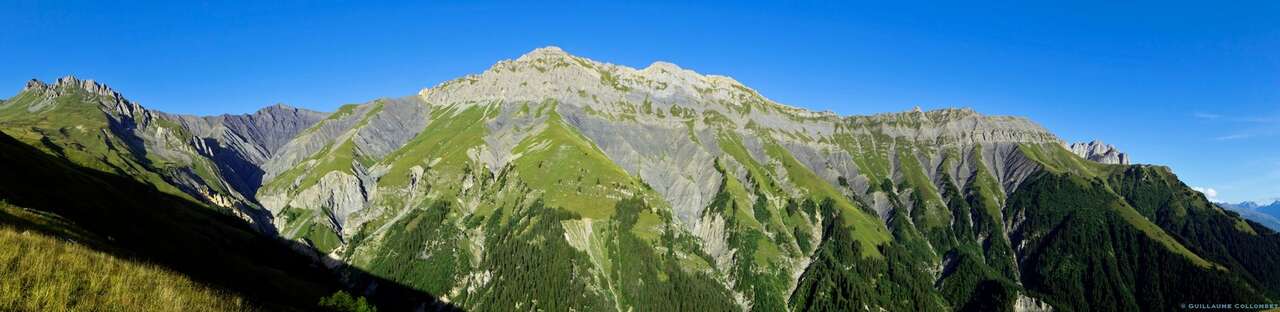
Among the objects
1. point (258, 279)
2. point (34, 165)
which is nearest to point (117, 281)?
point (258, 279)

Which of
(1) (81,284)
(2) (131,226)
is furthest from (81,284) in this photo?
(2) (131,226)

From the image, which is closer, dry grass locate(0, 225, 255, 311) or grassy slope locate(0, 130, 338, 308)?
dry grass locate(0, 225, 255, 311)

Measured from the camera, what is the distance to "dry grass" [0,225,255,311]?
34.3 ft

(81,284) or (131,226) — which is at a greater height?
(81,284)

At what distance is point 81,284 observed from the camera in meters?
11.3

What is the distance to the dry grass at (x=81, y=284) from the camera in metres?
10.5

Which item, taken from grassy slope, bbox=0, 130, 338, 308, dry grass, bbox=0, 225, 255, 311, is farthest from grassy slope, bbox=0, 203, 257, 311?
grassy slope, bbox=0, 130, 338, 308

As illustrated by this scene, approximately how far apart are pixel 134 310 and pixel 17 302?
68.2 inches

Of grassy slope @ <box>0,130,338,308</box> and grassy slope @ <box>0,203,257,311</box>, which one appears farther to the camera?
grassy slope @ <box>0,130,338,308</box>

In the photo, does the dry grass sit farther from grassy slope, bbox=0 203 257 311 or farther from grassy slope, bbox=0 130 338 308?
grassy slope, bbox=0 130 338 308

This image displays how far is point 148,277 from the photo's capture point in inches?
472

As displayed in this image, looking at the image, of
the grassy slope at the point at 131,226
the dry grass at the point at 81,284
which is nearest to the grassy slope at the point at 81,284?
the dry grass at the point at 81,284

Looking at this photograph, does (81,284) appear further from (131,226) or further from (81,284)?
(131,226)

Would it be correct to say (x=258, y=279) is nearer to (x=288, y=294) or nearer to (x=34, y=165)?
(x=288, y=294)
